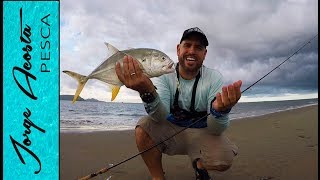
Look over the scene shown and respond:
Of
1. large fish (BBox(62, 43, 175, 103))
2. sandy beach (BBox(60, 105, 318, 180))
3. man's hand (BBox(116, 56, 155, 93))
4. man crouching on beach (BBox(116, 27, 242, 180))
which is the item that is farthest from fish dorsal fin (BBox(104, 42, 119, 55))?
sandy beach (BBox(60, 105, 318, 180))

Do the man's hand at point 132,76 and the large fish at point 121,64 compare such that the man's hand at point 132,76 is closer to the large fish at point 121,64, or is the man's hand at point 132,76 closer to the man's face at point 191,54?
the large fish at point 121,64

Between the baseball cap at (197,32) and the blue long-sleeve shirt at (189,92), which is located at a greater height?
the baseball cap at (197,32)

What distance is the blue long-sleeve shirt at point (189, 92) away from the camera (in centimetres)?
382

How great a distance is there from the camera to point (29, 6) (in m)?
3.99

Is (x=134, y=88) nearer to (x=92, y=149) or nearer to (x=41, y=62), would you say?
(x=41, y=62)

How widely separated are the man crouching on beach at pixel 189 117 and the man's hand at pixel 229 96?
0.45 m

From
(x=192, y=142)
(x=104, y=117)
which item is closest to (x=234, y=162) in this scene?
(x=192, y=142)

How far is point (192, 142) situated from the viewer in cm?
415

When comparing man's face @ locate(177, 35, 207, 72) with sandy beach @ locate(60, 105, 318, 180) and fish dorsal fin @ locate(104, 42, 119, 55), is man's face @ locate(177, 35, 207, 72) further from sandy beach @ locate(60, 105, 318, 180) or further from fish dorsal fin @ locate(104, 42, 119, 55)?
sandy beach @ locate(60, 105, 318, 180)

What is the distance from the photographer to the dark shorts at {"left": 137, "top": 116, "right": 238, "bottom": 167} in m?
4.02

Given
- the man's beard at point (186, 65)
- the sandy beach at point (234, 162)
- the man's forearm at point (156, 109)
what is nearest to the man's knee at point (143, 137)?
the man's forearm at point (156, 109)

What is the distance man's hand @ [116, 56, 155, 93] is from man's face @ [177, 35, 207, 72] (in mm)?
771

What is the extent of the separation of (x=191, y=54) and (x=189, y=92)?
0.44 metres

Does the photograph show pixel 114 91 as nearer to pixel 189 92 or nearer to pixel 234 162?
pixel 189 92
